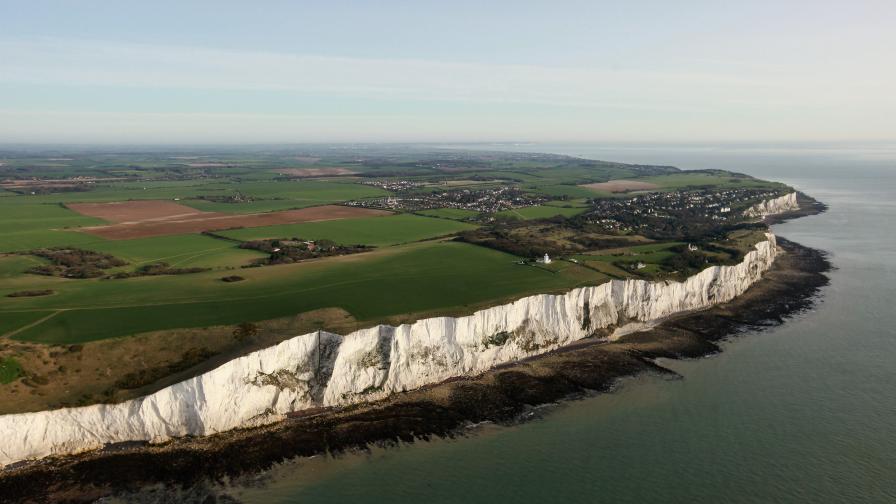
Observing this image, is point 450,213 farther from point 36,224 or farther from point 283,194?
point 36,224

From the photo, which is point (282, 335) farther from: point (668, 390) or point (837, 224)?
point (837, 224)

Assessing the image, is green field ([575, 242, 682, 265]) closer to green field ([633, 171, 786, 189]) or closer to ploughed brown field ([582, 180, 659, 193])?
ploughed brown field ([582, 180, 659, 193])

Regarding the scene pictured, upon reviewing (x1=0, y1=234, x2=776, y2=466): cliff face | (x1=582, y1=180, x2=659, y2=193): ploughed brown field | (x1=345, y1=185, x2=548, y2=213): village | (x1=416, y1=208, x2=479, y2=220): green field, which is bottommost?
(x1=0, y1=234, x2=776, y2=466): cliff face

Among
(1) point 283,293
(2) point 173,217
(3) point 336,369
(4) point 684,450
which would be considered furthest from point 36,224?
(4) point 684,450

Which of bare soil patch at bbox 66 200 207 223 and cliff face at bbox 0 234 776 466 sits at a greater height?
bare soil patch at bbox 66 200 207 223

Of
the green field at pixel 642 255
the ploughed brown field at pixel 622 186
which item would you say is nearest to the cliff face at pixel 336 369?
the green field at pixel 642 255

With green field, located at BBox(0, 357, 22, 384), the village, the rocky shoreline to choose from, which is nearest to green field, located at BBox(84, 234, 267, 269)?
green field, located at BBox(0, 357, 22, 384)

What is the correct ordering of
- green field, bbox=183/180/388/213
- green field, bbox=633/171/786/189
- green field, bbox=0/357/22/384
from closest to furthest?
green field, bbox=0/357/22/384 → green field, bbox=183/180/388/213 → green field, bbox=633/171/786/189
